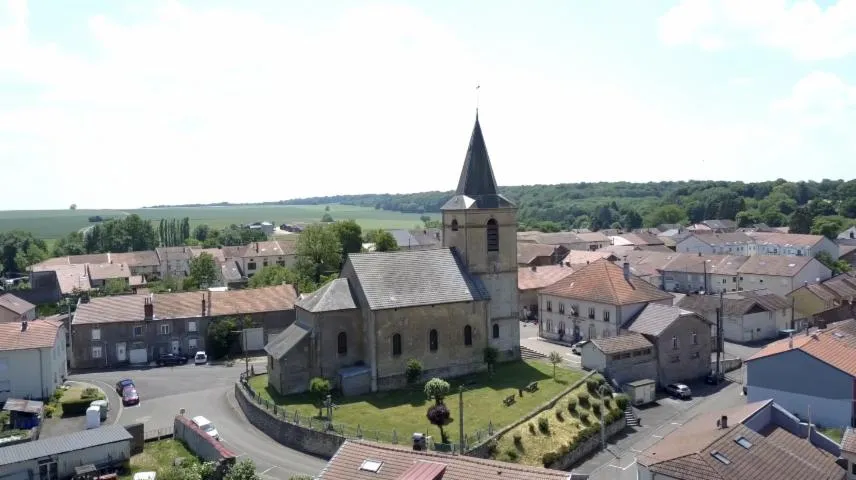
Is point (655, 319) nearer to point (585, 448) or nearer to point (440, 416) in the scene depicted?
point (585, 448)

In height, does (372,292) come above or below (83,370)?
above

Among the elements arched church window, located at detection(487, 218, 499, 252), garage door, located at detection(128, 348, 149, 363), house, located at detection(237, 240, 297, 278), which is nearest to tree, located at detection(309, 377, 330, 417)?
arched church window, located at detection(487, 218, 499, 252)

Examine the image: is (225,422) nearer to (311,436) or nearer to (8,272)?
(311,436)

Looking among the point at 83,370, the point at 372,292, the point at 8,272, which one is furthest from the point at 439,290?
the point at 8,272

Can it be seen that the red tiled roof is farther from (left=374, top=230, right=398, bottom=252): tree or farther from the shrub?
(left=374, top=230, right=398, bottom=252): tree

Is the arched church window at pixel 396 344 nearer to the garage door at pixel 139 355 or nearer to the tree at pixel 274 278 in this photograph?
the garage door at pixel 139 355

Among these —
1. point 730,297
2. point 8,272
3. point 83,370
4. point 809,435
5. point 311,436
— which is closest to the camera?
point 809,435

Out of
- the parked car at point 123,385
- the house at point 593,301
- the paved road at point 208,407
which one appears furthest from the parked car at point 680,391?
the parked car at point 123,385
